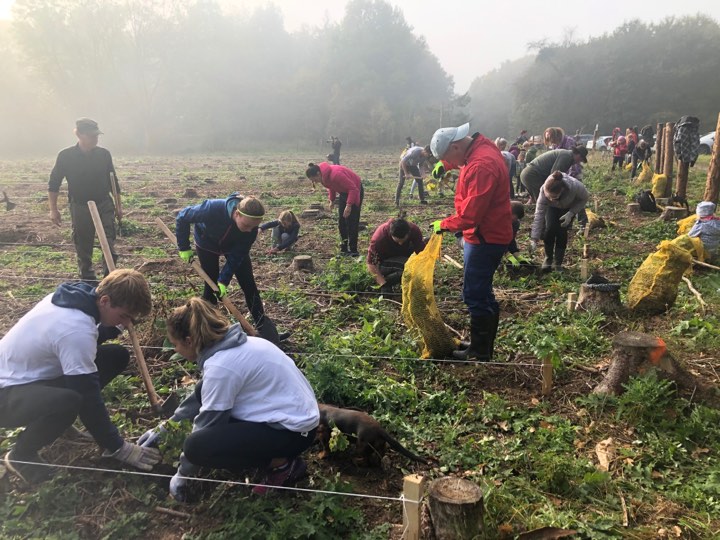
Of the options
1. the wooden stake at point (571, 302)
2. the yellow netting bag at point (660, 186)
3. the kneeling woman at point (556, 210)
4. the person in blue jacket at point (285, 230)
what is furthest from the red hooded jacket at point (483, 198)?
the yellow netting bag at point (660, 186)

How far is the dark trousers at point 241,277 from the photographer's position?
4457 mm

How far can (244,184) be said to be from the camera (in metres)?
16.1

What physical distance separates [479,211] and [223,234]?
2204mm

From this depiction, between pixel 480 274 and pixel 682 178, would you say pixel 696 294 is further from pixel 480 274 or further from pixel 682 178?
pixel 682 178

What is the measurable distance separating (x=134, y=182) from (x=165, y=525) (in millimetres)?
16918

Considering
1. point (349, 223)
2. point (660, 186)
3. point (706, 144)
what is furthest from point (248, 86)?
point (349, 223)

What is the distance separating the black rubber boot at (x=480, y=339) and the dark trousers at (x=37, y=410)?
2777mm

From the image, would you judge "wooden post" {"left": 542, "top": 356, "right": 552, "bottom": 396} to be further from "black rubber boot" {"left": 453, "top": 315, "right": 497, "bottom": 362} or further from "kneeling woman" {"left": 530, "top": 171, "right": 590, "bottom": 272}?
"kneeling woman" {"left": 530, "top": 171, "right": 590, "bottom": 272}

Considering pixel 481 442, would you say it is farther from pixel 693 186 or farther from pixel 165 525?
pixel 693 186

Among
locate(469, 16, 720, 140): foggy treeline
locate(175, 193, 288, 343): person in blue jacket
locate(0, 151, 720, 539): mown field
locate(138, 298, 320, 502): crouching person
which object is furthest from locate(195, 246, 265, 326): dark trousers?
locate(469, 16, 720, 140): foggy treeline

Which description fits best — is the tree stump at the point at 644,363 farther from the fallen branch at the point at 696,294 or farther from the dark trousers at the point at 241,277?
the dark trousers at the point at 241,277

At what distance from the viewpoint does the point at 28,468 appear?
2.71 meters

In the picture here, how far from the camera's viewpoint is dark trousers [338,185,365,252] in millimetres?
7350

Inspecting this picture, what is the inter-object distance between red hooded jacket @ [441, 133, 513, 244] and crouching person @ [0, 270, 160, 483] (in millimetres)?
2282
